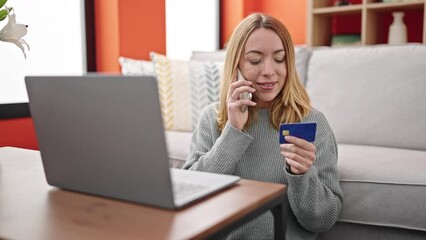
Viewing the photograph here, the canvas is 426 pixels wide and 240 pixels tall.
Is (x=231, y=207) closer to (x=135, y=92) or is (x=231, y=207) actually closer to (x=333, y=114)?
(x=135, y=92)

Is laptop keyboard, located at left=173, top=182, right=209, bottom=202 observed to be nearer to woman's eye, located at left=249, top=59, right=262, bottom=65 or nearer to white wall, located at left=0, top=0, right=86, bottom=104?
woman's eye, located at left=249, top=59, right=262, bottom=65

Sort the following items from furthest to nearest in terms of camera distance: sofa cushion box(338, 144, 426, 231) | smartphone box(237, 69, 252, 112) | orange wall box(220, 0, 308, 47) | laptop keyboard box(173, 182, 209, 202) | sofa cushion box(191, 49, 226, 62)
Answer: orange wall box(220, 0, 308, 47), sofa cushion box(191, 49, 226, 62), sofa cushion box(338, 144, 426, 231), smartphone box(237, 69, 252, 112), laptop keyboard box(173, 182, 209, 202)

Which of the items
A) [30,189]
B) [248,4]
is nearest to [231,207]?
[30,189]

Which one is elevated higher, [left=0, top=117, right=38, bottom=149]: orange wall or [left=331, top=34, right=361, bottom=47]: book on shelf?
[left=331, top=34, right=361, bottom=47]: book on shelf

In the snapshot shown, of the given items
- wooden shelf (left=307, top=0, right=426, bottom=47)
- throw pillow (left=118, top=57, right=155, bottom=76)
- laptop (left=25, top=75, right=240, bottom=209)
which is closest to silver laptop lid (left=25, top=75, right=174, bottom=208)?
laptop (left=25, top=75, right=240, bottom=209)

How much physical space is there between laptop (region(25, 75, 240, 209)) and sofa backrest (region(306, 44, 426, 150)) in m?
1.14

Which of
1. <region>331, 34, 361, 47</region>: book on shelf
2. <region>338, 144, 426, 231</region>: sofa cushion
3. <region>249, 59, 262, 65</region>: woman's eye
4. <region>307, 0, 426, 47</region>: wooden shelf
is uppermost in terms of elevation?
<region>307, 0, 426, 47</region>: wooden shelf

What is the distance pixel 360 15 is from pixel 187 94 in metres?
1.74

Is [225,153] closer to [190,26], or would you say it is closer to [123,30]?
[123,30]

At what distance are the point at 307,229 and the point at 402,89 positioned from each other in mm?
908

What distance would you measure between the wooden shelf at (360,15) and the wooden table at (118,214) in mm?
2340

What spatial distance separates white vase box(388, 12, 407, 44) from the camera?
2900 mm

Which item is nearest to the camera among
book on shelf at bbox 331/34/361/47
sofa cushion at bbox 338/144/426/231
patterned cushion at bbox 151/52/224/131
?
sofa cushion at bbox 338/144/426/231

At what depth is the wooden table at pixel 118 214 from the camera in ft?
2.08
